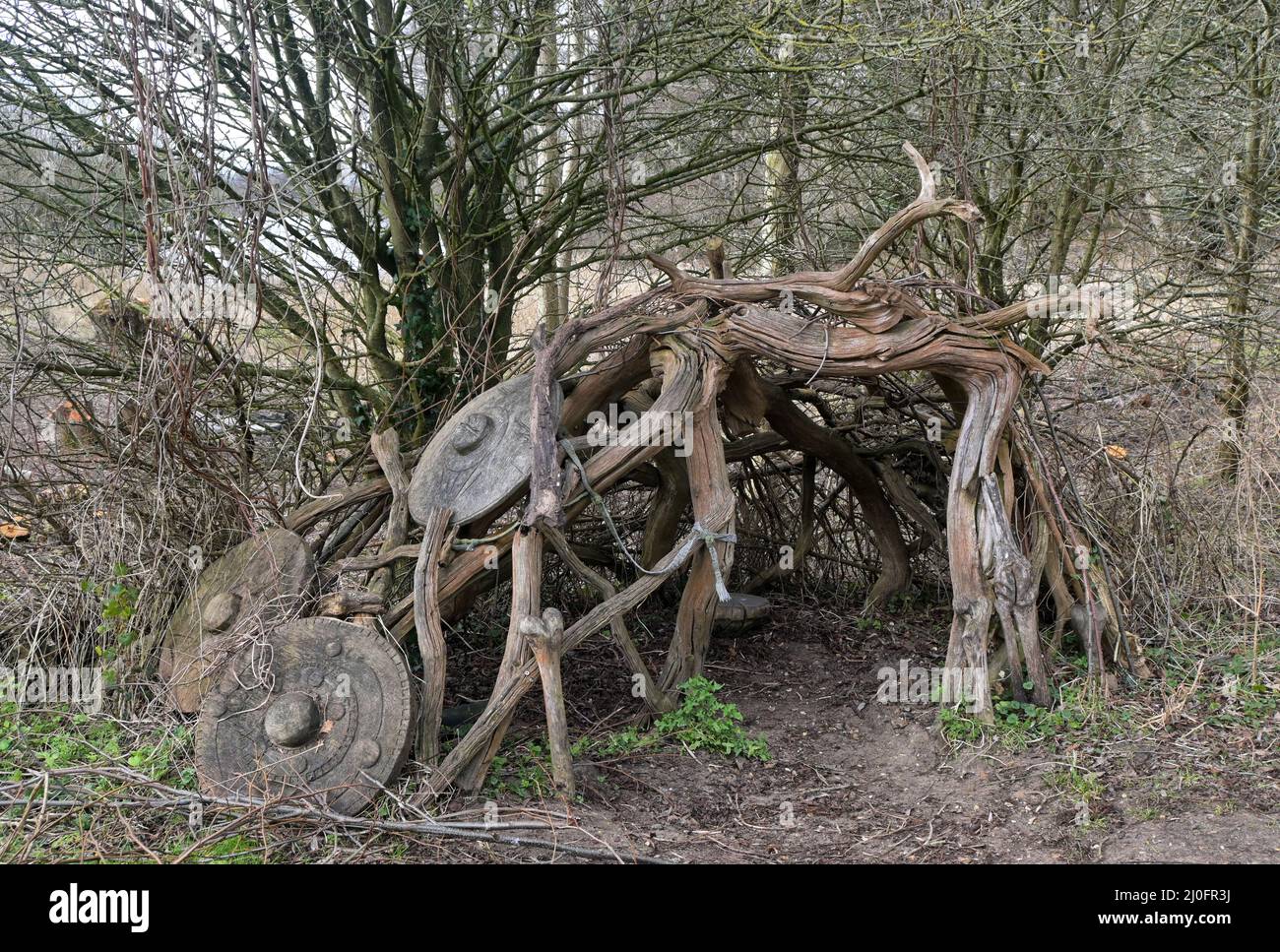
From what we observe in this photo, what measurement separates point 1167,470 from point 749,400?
265 centimetres

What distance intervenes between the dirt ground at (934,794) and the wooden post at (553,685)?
14 centimetres

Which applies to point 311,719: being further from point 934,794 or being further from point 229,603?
point 934,794

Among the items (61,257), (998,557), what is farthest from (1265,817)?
(61,257)

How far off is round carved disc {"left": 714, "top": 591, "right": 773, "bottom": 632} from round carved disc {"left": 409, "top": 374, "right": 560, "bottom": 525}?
1.80 meters

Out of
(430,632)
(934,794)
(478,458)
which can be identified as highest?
(478,458)

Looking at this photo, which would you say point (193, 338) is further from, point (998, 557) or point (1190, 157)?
point (1190, 157)

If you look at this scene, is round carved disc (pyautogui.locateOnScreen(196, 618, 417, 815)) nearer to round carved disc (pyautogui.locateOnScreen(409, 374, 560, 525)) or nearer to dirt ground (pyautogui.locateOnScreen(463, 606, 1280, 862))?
dirt ground (pyautogui.locateOnScreen(463, 606, 1280, 862))

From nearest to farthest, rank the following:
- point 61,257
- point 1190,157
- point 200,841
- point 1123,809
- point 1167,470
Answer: point 200,841 → point 1123,809 → point 61,257 → point 1167,470 → point 1190,157

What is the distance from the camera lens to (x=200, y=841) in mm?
4047

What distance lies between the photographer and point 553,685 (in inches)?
186

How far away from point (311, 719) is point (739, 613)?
114 inches

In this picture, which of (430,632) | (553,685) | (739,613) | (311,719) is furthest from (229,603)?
(739,613)

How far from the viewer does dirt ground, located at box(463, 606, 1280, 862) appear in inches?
167

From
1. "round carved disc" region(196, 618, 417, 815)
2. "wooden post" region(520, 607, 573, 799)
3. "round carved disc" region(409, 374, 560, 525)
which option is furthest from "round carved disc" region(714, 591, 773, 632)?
"round carved disc" region(196, 618, 417, 815)
